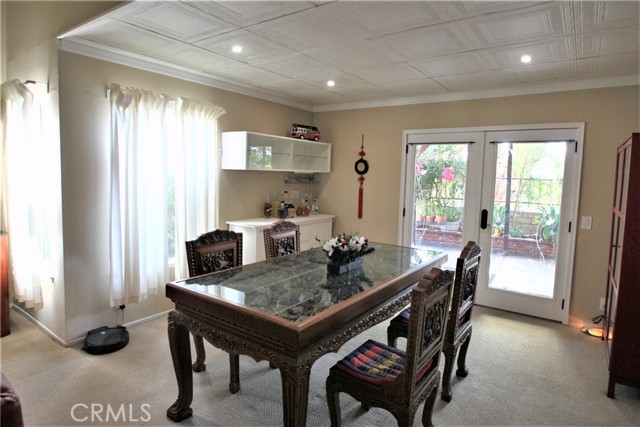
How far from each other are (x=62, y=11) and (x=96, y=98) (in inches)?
25.9

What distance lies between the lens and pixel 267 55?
330 centimetres

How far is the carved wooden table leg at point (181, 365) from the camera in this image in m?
2.28

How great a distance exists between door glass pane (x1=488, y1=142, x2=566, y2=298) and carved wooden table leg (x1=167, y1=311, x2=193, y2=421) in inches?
136

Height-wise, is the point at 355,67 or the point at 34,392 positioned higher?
the point at 355,67

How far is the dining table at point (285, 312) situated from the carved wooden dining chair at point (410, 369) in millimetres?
211

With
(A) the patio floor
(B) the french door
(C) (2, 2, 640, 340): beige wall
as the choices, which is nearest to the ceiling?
(C) (2, 2, 640, 340): beige wall

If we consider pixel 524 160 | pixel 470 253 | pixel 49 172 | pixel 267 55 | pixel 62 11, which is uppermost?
pixel 62 11

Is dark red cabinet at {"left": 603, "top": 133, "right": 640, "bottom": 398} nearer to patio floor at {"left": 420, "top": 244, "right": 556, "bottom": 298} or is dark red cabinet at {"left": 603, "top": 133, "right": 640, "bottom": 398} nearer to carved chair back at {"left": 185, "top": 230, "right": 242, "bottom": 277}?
patio floor at {"left": 420, "top": 244, "right": 556, "bottom": 298}

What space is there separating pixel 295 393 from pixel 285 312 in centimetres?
36

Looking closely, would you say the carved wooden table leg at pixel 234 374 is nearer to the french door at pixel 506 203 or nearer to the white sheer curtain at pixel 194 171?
the white sheer curtain at pixel 194 171

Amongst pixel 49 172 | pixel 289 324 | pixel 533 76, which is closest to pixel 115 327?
pixel 49 172

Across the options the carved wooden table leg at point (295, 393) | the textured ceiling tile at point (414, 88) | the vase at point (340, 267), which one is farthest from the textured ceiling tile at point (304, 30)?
the carved wooden table leg at point (295, 393)

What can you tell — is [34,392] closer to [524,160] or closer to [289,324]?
[289,324]

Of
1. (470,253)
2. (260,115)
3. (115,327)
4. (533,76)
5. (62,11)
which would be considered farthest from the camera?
(260,115)
